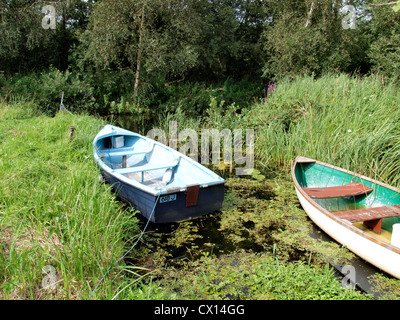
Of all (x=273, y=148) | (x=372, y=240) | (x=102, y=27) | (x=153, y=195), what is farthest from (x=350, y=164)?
(x=102, y=27)

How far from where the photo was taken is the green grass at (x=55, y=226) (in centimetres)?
247

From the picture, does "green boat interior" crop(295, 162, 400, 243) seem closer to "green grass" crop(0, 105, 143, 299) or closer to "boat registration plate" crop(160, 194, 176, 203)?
"boat registration plate" crop(160, 194, 176, 203)

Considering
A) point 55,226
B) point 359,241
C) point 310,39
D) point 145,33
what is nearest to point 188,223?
point 55,226

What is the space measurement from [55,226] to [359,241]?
2.95 metres

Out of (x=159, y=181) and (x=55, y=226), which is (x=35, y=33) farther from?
(x=55, y=226)

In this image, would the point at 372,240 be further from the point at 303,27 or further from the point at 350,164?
the point at 303,27

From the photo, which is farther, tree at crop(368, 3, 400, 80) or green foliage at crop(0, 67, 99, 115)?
tree at crop(368, 3, 400, 80)

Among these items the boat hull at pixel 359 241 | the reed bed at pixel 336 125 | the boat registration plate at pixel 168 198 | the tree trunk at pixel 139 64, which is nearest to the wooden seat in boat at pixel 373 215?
the boat hull at pixel 359 241

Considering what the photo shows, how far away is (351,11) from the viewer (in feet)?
45.9

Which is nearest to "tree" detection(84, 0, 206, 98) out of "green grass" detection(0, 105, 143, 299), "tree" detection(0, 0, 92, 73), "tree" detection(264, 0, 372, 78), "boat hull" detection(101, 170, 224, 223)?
"tree" detection(0, 0, 92, 73)

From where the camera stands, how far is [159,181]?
4.90m

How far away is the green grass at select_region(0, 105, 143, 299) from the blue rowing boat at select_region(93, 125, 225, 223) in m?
0.31

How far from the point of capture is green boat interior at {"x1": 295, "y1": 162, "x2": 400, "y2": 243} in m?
3.56

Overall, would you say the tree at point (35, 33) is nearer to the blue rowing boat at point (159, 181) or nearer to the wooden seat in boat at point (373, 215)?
the blue rowing boat at point (159, 181)
